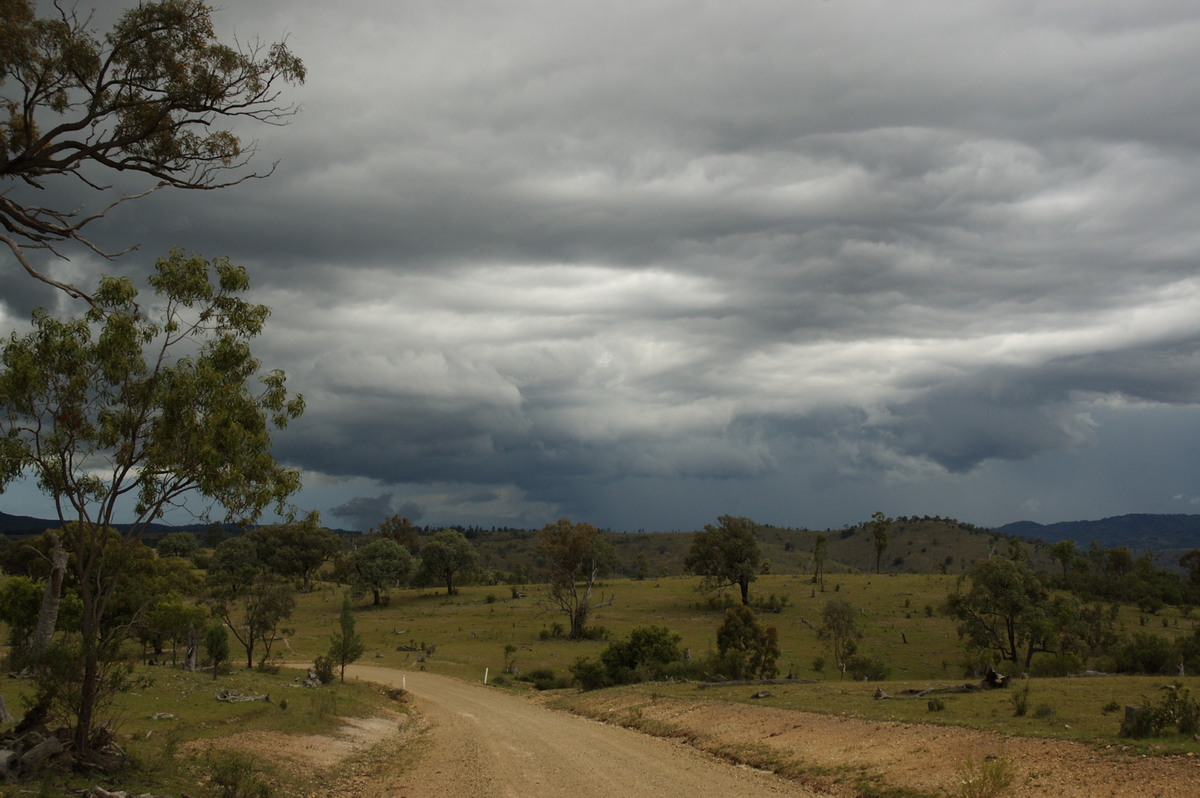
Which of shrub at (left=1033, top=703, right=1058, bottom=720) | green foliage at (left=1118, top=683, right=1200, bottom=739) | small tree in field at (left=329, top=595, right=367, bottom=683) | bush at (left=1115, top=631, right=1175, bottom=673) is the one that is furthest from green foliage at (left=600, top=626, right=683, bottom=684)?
green foliage at (left=1118, top=683, right=1200, bottom=739)

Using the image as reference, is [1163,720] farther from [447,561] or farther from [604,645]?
[447,561]

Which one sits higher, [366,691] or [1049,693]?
[1049,693]

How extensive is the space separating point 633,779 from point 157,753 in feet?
36.5

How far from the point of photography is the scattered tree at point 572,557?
69875mm

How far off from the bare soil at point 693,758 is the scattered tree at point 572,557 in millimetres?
38587

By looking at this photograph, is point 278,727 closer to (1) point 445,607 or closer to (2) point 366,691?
(2) point 366,691

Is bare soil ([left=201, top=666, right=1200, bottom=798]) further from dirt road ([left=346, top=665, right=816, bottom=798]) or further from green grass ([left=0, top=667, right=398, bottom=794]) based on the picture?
green grass ([left=0, top=667, right=398, bottom=794])

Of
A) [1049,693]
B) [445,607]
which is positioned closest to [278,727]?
[1049,693]

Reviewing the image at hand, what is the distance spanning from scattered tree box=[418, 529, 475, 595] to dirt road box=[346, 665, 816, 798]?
68.1 meters

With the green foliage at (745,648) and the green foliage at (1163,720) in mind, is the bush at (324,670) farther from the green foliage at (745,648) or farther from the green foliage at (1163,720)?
the green foliage at (1163,720)

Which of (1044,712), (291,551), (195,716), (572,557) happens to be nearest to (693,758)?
(1044,712)

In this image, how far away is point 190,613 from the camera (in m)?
40.2

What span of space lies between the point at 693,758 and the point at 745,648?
2024 centimetres

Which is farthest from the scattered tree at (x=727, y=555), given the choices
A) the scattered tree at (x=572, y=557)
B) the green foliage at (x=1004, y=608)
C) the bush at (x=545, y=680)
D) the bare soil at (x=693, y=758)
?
the bare soil at (x=693, y=758)
